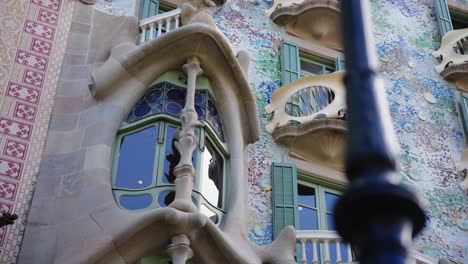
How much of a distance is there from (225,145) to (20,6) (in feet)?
10.9

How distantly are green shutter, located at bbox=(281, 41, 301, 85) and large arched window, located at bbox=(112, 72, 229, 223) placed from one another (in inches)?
80.1

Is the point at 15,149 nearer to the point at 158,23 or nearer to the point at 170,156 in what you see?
the point at 170,156

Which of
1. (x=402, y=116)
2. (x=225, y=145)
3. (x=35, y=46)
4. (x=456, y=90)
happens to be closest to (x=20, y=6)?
(x=35, y=46)

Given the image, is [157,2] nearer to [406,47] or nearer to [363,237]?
[406,47]

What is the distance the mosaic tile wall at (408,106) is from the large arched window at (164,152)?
774 millimetres

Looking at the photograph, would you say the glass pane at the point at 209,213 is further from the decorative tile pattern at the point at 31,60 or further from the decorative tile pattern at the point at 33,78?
the decorative tile pattern at the point at 31,60

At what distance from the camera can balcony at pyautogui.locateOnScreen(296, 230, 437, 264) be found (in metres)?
9.33

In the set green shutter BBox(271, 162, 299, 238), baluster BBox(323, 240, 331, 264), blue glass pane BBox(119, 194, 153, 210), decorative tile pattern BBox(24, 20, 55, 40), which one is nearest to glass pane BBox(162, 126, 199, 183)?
blue glass pane BBox(119, 194, 153, 210)

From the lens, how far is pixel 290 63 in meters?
12.2

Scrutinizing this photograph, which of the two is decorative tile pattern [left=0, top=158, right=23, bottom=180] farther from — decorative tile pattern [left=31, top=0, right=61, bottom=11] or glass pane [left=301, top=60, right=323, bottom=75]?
glass pane [left=301, top=60, right=323, bottom=75]

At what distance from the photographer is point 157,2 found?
39.4 feet

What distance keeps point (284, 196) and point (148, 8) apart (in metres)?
3.53

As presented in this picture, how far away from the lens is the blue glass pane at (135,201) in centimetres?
884

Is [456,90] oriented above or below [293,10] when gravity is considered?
below
